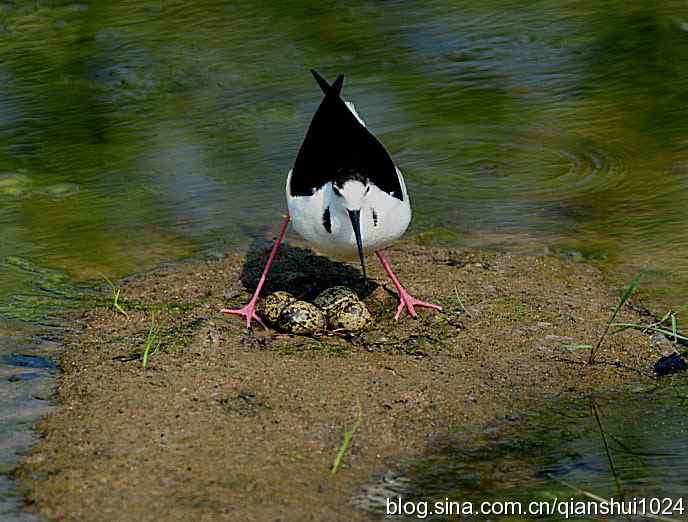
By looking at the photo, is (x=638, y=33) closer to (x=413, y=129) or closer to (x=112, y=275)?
(x=413, y=129)

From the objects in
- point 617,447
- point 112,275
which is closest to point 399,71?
point 112,275

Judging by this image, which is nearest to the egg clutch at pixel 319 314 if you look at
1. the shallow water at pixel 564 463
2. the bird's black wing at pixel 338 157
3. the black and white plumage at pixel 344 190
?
the black and white plumage at pixel 344 190

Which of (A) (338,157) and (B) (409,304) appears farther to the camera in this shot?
(B) (409,304)

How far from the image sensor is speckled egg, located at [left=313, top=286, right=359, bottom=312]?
5141 millimetres

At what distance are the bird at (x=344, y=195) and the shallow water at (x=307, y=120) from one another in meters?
0.88

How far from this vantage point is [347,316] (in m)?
5.06

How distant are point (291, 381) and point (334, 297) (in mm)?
711

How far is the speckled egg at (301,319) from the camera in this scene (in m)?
5.03

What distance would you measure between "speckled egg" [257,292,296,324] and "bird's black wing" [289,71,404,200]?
51 cm

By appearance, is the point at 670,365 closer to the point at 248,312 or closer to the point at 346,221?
the point at 346,221

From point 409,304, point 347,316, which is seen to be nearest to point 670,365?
Answer: point 409,304

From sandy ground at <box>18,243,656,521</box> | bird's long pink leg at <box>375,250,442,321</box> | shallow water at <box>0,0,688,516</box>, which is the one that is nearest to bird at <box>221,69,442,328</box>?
bird's long pink leg at <box>375,250,442,321</box>

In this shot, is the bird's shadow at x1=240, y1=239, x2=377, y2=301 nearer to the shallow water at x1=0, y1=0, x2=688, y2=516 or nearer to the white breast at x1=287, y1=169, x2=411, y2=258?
the shallow water at x1=0, y1=0, x2=688, y2=516

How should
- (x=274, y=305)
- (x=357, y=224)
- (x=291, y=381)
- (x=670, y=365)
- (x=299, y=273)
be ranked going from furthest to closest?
(x=299, y=273), (x=274, y=305), (x=357, y=224), (x=670, y=365), (x=291, y=381)
